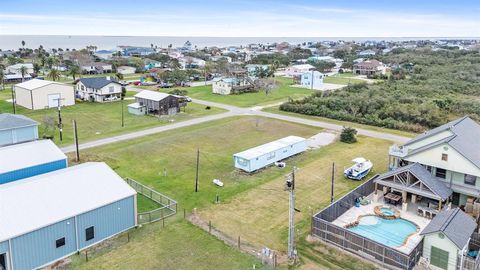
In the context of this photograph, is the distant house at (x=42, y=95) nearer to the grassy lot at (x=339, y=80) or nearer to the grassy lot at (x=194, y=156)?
the grassy lot at (x=194, y=156)

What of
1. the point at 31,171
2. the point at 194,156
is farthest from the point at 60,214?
the point at 194,156

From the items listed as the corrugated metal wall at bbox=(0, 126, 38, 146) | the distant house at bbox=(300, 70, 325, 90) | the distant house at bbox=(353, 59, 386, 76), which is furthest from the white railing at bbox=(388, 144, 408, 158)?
the distant house at bbox=(353, 59, 386, 76)

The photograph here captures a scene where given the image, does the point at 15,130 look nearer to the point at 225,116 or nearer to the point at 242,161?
the point at 242,161

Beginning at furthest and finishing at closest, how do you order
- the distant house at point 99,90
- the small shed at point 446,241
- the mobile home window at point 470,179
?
the distant house at point 99,90, the mobile home window at point 470,179, the small shed at point 446,241

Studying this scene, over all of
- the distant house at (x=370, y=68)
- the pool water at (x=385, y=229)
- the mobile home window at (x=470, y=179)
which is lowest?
the pool water at (x=385, y=229)

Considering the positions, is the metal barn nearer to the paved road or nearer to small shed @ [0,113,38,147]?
the paved road

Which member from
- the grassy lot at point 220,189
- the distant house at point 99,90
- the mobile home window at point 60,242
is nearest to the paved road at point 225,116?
the grassy lot at point 220,189
